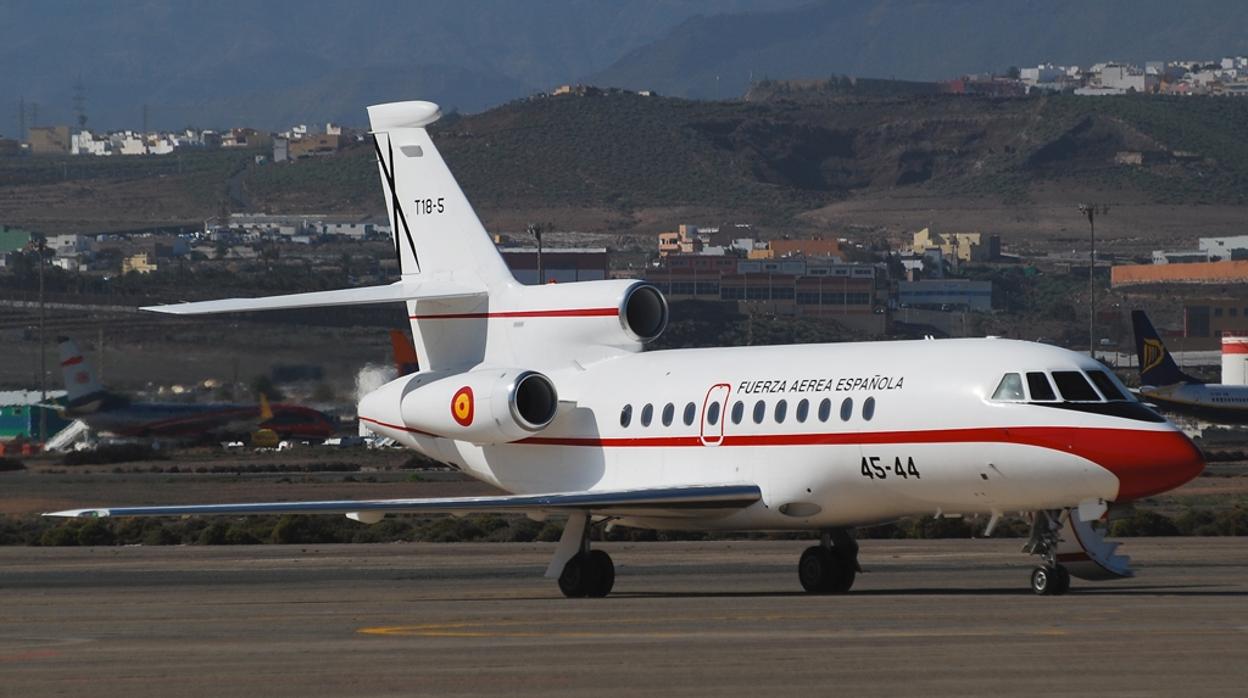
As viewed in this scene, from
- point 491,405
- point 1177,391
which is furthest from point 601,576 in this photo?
point 1177,391

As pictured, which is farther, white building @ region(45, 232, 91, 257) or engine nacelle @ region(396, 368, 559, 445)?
white building @ region(45, 232, 91, 257)

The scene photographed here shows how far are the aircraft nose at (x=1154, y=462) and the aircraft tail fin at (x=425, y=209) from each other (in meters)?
10.8

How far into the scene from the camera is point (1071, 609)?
2338cm

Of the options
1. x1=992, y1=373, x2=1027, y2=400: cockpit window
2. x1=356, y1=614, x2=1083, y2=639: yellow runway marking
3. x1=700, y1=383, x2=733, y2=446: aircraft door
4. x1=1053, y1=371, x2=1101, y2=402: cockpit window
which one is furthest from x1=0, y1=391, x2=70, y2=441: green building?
x1=1053, y1=371, x2=1101, y2=402: cockpit window

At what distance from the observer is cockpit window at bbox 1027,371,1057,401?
25297mm

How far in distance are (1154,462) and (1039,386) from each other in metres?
1.74

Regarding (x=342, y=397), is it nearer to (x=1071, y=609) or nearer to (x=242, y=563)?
(x=242, y=563)

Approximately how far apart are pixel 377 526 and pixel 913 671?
103ft

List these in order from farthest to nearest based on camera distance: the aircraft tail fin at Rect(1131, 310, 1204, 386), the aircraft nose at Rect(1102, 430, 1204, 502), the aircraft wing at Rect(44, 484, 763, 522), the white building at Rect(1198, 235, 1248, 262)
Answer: the white building at Rect(1198, 235, 1248, 262) < the aircraft tail fin at Rect(1131, 310, 1204, 386) < the aircraft wing at Rect(44, 484, 763, 522) < the aircraft nose at Rect(1102, 430, 1204, 502)

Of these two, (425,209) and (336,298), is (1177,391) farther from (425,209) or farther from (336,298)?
(336,298)

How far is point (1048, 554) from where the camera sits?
83.8 feet

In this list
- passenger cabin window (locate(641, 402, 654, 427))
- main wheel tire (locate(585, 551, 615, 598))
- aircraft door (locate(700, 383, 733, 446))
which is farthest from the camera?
passenger cabin window (locate(641, 402, 654, 427))

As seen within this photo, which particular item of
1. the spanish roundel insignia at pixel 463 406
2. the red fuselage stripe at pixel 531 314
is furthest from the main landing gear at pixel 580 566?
the red fuselage stripe at pixel 531 314

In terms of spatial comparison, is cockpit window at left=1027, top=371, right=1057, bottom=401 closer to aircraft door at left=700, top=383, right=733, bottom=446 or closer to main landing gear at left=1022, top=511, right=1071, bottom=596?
main landing gear at left=1022, top=511, right=1071, bottom=596
